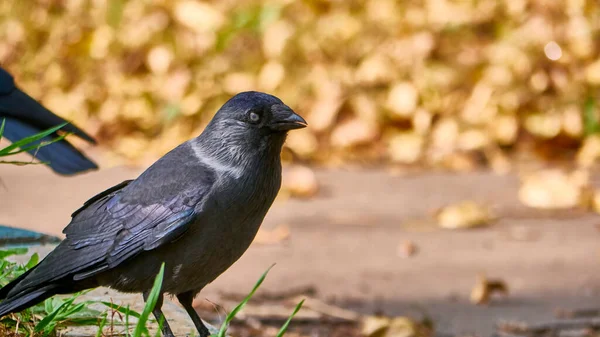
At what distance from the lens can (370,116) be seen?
7.46m

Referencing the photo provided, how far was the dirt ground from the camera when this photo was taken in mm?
4555

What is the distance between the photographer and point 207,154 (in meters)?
2.70

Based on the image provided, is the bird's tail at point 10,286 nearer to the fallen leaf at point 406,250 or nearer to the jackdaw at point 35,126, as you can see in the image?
the jackdaw at point 35,126

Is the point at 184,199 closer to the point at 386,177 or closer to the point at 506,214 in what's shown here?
the point at 506,214

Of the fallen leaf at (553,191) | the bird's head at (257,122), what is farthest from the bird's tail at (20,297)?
the fallen leaf at (553,191)

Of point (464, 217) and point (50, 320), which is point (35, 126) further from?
point (464, 217)

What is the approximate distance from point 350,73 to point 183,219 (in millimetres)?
5352

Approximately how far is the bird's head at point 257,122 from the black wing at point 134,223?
126 mm

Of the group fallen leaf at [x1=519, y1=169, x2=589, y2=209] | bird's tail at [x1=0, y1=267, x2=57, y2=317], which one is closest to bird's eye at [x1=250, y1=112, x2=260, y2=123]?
bird's tail at [x1=0, y1=267, x2=57, y2=317]

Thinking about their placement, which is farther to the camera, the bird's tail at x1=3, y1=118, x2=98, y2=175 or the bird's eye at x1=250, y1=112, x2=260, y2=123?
the bird's tail at x1=3, y1=118, x2=98, y2=175

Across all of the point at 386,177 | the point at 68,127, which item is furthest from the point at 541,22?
the point at 68,127

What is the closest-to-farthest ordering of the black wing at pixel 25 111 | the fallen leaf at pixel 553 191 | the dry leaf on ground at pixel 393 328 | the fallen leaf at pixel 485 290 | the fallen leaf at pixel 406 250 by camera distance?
the black wing at pixel 25 111 < the dry leaf on ground at pixel 393 328 < the fallen leaf at pixel 485 290 < the fallen leaf at pixel 406 250 < the fallen leaf at pixel 553 191

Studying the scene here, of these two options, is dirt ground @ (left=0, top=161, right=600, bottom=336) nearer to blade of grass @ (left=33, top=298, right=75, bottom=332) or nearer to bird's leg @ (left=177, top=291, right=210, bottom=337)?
bird's leg @ (left=177, top=291, right=210, bottom=337)

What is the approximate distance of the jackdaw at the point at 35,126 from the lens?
328 cm
